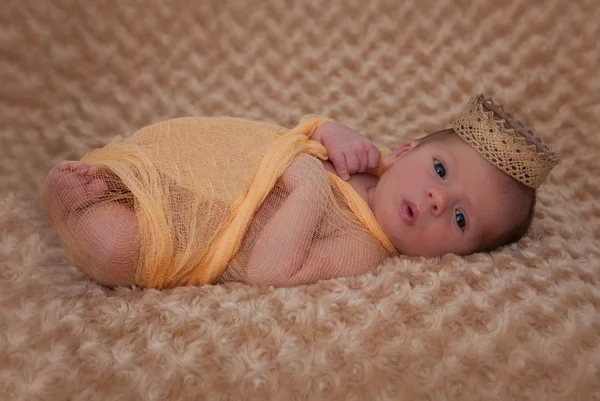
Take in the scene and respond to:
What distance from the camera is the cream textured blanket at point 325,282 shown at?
0.73 meters

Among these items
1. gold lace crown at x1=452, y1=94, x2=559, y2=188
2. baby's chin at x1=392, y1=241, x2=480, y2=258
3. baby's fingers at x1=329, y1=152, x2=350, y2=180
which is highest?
gold lace crown at x1=452, y1=94, x2=559, y2=188

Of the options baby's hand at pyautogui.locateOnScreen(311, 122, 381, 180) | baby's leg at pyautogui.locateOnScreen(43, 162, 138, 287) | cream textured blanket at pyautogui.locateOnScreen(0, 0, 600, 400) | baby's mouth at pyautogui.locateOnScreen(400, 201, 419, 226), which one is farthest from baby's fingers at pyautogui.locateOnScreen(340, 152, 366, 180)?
baby's leg at pyautogui.locateOnScreen(43, 162, 138, 287)

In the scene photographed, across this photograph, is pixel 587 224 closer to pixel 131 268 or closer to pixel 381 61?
pixel 381 61

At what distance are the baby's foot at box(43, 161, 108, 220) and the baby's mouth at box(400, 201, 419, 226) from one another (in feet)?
1.69

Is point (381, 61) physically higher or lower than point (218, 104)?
higher

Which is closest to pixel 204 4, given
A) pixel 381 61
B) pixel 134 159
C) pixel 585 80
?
pixel 381 61

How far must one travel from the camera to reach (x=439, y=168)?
1056 millimetres

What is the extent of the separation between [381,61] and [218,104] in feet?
1.47

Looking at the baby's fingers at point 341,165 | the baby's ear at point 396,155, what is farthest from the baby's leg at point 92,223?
the baby's ear at point 396,155

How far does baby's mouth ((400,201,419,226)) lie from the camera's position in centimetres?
103

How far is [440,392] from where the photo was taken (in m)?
0.71

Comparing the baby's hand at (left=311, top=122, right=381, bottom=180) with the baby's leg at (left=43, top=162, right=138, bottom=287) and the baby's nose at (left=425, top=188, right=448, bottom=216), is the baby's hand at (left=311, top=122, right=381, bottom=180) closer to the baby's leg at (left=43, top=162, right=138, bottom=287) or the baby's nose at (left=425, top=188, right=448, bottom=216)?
the baby's nose at (left=425, top=188, right=448, bottom=216)

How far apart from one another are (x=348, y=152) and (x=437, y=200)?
214mm

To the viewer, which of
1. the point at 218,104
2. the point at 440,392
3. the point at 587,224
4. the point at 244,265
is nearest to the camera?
the point at 440,392
